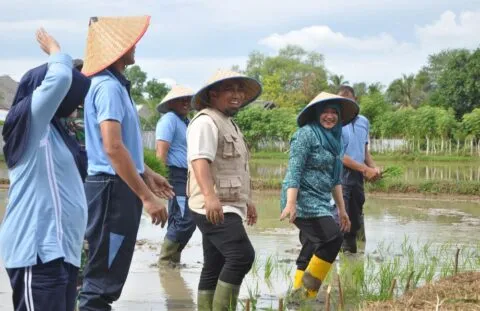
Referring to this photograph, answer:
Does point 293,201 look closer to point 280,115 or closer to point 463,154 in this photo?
point 463,154

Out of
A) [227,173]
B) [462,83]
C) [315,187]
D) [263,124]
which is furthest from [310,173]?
[462,83]

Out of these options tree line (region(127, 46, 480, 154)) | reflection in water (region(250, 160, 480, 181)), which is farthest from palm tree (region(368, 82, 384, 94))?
reflection in water (region(250, 160, 480, 181))

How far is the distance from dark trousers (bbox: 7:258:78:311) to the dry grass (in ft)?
6.36

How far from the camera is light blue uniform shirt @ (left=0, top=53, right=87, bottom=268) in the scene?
135 inches

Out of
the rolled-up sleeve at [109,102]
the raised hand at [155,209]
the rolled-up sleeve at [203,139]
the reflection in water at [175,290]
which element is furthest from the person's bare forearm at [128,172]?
the reflection in water at [175,290]

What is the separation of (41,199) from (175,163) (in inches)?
166

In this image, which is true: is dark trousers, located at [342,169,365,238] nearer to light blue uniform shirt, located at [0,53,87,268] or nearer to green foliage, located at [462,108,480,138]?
light blue uniform shirt, located at [0,53,87,268]

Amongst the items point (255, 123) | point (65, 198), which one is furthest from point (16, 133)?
point (255, 123)

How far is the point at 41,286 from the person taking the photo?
344cm

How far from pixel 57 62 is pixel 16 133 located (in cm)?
34

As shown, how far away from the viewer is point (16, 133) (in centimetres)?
348

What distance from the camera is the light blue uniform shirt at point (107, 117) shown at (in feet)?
14.3

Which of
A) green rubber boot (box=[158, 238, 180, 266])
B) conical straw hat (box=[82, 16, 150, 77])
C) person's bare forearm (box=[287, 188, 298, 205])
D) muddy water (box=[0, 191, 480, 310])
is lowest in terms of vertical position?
muddy water (box=[0, 191, 480, 310])

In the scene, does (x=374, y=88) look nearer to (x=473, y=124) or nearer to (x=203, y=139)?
(x=473, y=124)
